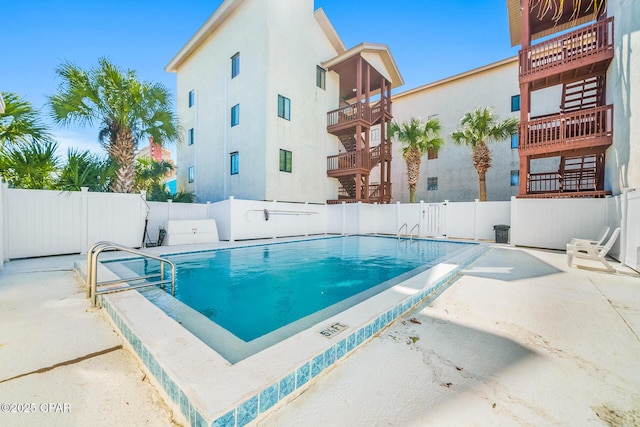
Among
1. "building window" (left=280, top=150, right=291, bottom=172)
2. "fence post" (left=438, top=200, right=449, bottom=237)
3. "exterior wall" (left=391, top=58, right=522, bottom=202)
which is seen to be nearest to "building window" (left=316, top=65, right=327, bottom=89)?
"building window" (left=280, top=150, right=291, bottom=172)

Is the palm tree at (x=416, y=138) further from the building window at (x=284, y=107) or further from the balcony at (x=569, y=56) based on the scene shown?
the building window at (x=284, y=107)

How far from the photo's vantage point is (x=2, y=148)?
261 inches

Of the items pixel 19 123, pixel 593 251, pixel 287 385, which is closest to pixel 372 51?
pixel 593 251

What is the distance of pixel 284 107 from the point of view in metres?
13.5

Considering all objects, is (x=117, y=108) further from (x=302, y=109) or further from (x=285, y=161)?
(x=302, y=109)

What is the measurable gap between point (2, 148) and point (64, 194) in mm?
1758

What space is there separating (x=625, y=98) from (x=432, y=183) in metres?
12.2

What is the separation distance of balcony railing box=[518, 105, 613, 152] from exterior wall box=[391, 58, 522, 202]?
7.46m

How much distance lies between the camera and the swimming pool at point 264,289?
2803mm

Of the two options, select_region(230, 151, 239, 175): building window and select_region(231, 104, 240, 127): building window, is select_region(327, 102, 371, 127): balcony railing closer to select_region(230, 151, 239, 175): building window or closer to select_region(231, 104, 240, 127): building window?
select_region(231, 104, 240, 127): building window

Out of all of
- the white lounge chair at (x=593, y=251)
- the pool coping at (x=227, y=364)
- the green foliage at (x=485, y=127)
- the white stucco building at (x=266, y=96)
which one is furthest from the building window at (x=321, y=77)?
the pool coping at (x=227, y=364)

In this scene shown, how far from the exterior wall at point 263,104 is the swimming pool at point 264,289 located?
20.5 ft

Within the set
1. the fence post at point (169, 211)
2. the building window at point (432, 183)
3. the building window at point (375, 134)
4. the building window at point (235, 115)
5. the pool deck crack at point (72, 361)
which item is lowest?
the pool deck crack at point (72, 361)

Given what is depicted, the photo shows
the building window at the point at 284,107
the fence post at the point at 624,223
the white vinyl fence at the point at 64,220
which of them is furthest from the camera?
the building window at the point at 284,107
